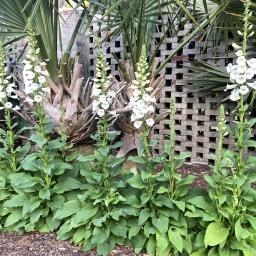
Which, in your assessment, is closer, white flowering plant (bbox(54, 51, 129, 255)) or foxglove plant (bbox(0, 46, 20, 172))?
white flowering plant (bbox(54, 51, 129, 255))

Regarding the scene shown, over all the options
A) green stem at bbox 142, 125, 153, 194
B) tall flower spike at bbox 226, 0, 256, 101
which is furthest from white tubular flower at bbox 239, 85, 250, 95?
green stem at bbox 142, 125, 153, 194

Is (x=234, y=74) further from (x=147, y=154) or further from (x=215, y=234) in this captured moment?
(x=215, y=234)

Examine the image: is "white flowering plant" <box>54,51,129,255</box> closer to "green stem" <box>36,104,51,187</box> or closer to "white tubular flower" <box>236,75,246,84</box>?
"green stem" <box>36,104,51,187</box>

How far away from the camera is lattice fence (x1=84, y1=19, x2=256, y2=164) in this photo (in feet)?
13.3

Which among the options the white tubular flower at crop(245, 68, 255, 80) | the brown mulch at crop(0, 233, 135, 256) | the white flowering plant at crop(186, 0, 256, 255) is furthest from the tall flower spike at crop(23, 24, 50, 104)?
the white tubular flower at crop(245, 68, 255, 80)

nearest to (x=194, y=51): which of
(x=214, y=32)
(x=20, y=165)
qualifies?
(x=214, y=32)

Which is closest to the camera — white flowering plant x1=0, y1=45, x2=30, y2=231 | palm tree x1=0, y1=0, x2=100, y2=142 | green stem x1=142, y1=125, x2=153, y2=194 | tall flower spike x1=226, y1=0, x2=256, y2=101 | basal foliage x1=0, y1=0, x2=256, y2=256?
tall flower spike x1=226, y1=0, x2=256, y2=101

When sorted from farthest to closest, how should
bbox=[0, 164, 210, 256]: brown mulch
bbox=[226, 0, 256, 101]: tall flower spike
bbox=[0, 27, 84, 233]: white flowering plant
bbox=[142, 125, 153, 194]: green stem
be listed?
bbox=[0, 27, 84, 233]: white flowering plant < bbox=[0, 164, 210, 256]: brown mulch < bbox=[142, 125, 153, 194]: green stem < bbox=[226, 0, 256, 101]: tall flower spike

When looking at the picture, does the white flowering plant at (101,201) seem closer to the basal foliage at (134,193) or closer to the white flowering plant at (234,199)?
the basal foliage at (134,193)

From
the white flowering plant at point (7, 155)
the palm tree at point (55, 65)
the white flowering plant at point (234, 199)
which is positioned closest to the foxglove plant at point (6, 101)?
the white flowering plant at point (7, 155)

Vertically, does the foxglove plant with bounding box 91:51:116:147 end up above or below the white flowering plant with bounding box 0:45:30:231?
above

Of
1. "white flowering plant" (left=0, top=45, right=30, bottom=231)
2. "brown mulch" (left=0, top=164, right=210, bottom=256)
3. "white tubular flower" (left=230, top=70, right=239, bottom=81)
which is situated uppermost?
"white tubular flower" (left=230, top=70, right=239, bottom=81)

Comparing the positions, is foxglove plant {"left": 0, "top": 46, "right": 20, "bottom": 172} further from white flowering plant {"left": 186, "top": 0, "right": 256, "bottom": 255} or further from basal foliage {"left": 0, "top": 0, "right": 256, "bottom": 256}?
white flowering plant {"left": 186, "top": 0, "right": 256, "bottom": 255}

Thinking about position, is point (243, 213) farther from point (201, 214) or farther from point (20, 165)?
point (20, 165)
